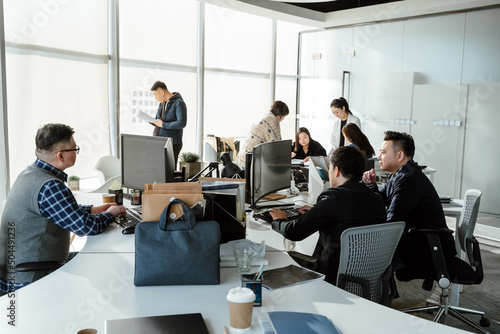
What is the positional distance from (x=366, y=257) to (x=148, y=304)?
120cm

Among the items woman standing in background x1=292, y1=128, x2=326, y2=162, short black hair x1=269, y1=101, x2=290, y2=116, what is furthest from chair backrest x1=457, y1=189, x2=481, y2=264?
woman standing in background x1=292, y1=128, x2=326, y2=162

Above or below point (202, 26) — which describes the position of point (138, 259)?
below

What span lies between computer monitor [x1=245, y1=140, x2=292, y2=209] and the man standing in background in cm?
254

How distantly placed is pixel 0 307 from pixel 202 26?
7032mm

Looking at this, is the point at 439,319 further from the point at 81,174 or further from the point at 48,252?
the point at 81,174

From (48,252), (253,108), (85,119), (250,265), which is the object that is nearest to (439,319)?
(250,265)

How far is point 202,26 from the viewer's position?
8.09 meters

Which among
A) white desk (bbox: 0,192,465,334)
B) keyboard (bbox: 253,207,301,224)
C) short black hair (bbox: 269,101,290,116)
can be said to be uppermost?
short black hair (bbox: 269,101,290,116)

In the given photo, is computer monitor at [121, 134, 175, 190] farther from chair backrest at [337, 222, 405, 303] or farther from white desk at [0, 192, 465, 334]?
chair backrest at [337, 222, 405, 303]

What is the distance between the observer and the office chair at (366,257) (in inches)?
93.4

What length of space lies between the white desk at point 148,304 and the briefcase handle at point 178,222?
0.25 m

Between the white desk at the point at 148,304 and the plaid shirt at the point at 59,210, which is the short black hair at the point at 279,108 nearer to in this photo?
the plaid shirt at the point at 59,210

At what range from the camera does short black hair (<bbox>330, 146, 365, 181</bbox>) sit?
275 cm

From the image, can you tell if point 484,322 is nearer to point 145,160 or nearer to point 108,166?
point 145,160
